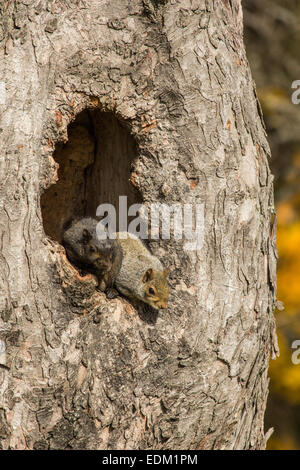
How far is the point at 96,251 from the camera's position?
430 cm

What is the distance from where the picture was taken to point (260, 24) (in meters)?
8.04

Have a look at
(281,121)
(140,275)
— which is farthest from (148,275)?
(281,121)

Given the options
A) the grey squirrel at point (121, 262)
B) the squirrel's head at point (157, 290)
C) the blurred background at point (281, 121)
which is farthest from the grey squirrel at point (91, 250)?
the blurred background at point (281, 121)

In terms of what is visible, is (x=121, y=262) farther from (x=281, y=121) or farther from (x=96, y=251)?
(x=281, y=121)

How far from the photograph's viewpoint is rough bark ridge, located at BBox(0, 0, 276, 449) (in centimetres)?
339

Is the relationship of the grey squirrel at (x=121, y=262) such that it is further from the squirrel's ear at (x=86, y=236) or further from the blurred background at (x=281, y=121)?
the blurred background at (x=281, y=121)

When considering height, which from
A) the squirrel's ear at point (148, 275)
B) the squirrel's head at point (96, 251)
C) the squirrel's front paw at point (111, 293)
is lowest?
the squirrel's front paw at point (111, 293)

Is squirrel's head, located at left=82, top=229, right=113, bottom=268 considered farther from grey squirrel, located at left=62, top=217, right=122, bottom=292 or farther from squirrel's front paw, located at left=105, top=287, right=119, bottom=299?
squirrel's front paw, located at left=105, top=287, right=119, bottom=299

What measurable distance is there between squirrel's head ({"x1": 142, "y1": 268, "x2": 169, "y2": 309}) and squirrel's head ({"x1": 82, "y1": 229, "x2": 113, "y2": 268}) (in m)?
0.51

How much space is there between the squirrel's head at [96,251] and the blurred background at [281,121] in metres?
3.30

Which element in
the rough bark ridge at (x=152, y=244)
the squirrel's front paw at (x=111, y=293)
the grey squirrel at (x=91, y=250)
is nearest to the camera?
the rough bark ridge at (x=152, y=244)

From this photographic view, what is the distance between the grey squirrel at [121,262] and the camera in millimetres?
Result: 3758

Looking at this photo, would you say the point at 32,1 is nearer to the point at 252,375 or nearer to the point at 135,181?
the point at 135,181

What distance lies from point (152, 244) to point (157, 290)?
34 cm
